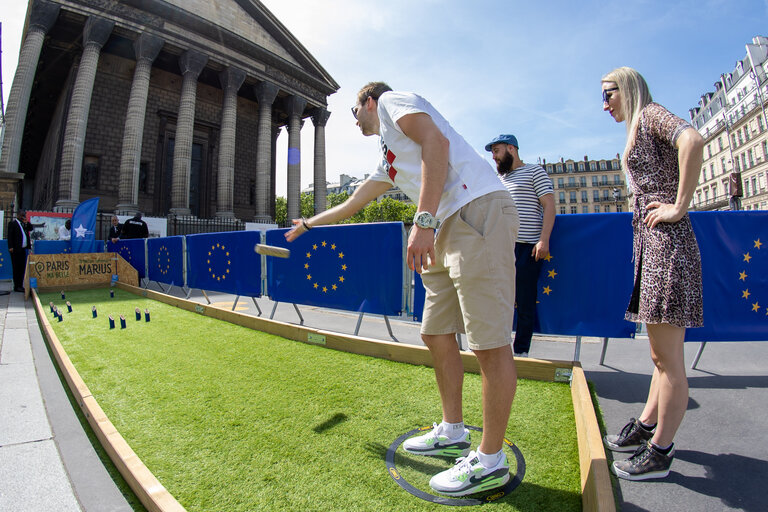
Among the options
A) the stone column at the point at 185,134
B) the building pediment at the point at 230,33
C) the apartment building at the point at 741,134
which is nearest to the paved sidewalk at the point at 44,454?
the stone column at the point at 185,134

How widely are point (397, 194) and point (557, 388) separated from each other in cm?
10703

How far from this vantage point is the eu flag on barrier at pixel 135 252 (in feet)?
37.7

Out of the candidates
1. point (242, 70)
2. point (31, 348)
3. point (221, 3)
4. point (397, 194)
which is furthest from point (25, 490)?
point (397, 194)

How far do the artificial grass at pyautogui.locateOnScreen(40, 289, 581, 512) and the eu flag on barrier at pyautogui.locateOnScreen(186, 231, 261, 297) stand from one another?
7.96ft

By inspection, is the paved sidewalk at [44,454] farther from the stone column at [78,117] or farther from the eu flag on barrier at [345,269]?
the stone column at [78,117]

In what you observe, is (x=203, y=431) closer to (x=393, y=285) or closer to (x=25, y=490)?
(x=25, y=490)

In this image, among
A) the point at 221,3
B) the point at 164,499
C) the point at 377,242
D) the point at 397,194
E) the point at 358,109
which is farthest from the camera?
the point at 397,194

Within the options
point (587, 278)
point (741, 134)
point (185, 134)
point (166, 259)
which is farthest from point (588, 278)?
point (741, 134)

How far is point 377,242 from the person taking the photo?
15.6ft

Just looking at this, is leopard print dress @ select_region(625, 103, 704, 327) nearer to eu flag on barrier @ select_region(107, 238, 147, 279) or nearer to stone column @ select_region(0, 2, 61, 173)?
eu flag on barrier @ select_region(107, 238, 147, 279)

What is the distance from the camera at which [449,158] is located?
1.86 meters

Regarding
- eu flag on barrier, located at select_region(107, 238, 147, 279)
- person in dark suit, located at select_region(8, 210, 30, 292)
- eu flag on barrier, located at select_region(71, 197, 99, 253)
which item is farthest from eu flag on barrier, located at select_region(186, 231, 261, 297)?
person in dark suit, located at select_region(8, 210, 30, 292)

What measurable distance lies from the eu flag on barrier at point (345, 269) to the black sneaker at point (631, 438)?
2.70m

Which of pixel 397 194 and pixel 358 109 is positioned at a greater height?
pixel 397 194
